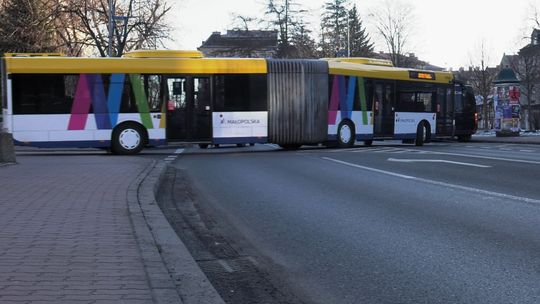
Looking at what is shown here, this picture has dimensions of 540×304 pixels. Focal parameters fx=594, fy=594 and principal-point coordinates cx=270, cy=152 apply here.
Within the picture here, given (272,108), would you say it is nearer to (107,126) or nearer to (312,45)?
(107,126)

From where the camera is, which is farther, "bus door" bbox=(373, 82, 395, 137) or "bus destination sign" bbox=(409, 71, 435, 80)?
"bus destination sign" bbox=(409, 71, 435, 80)

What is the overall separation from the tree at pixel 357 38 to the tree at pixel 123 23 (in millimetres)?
30655

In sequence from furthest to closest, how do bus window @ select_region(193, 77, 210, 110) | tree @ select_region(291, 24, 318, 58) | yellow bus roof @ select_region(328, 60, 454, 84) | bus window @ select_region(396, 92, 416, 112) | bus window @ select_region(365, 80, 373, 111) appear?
1. tree @ select_region(291, 24, 318, 58)
2. bus window @ select_region(396, 92, 416, 112)
3. bus window @ select_region(365, 80, 373, 111)
4. yellow bus roof @ select_region(328, 60, 454, 84)
5. bus window @ select_region(193, 77, 210, 110)

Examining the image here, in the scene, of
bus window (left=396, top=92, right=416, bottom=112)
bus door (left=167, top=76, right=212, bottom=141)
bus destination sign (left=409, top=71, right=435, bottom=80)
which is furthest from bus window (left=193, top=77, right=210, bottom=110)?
bus destination sign (left=409, top=71, right=435, bottom=80)

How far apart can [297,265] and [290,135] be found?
1648cm

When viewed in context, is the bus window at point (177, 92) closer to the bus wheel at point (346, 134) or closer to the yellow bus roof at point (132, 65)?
the yellow bus roof at point (132, 65)

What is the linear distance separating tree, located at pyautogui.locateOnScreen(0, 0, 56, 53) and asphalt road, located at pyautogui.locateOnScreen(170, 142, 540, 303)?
24.0 metres

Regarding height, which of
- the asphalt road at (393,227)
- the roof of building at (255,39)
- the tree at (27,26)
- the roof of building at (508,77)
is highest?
the roof of building at (255,39)

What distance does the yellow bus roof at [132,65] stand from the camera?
62.4 ft

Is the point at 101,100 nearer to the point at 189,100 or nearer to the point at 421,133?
the point at 189,100

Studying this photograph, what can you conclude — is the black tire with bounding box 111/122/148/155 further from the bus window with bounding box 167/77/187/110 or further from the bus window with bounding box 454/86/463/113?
the bus window with bounding box 454/86/463/113

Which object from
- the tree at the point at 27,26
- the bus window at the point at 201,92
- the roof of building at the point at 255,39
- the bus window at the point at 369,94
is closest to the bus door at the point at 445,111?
the bus window at the point at 369,94

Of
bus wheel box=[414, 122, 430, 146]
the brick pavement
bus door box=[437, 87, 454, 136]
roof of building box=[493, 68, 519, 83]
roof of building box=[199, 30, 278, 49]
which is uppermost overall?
roof of building box=[199, 30, 278, 49]

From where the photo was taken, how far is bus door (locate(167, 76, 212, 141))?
20.5m
